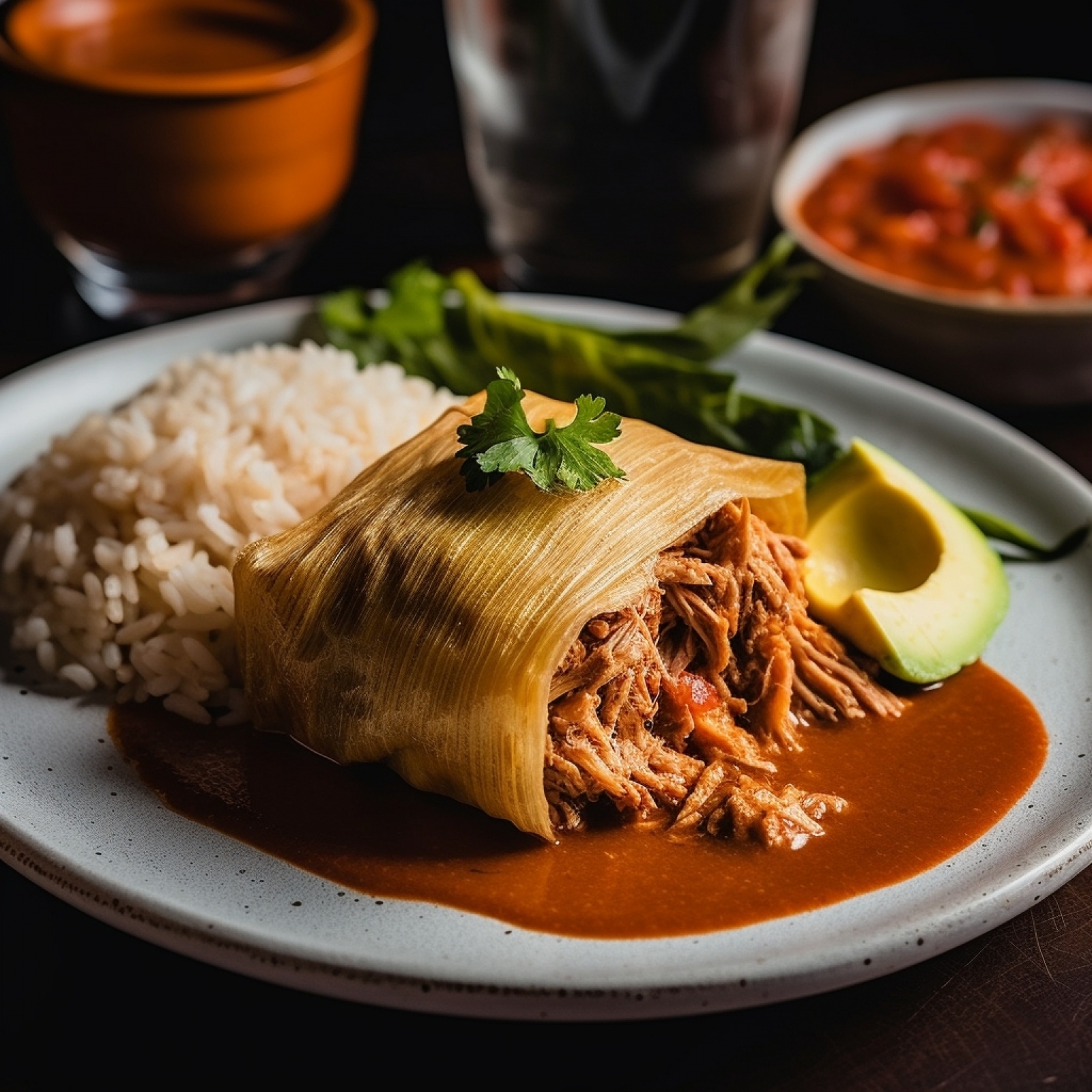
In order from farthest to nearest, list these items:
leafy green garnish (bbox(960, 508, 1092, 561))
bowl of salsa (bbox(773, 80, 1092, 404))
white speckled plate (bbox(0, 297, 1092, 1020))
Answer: bowl of salsa (bbox(773, 80, 1092, 404)) < leafy green garnish (bbox(960, 508, 1092, 561)) < white speckled plate (bbox(0, 297, 1092, 1020))

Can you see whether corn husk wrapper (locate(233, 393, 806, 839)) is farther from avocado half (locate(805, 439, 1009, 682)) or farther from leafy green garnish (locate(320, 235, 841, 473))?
leafy green garnish (locate(320, 235, 841, 473))

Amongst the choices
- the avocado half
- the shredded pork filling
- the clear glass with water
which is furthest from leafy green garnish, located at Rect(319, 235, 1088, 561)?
the shredded pork filling

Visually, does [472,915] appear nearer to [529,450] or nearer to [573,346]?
[529,450]

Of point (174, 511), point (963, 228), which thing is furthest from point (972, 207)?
point (174, 511)

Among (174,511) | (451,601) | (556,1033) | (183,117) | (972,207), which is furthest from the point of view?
(972,207)

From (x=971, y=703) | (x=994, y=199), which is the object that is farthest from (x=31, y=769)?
(x=994, y=199)
